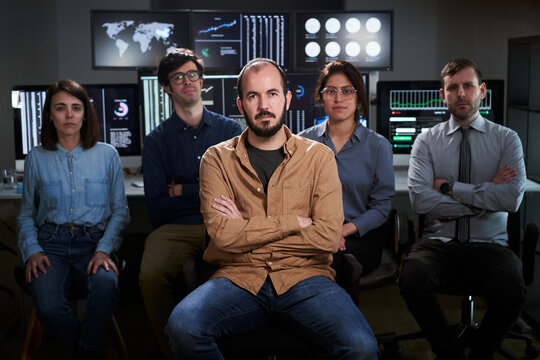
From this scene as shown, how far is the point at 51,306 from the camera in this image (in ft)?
7.46

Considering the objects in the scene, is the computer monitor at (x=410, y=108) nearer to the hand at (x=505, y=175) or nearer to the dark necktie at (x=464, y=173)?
the dark necktie at (x=464, y=173)

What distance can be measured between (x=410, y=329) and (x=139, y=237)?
2173 mm

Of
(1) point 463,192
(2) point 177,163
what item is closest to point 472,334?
(1) point 463,192

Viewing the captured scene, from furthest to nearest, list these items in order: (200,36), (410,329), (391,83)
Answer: (200,36), (391,83), (410,329)

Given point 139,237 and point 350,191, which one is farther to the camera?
point 139,237

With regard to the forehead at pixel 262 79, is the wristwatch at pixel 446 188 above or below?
below

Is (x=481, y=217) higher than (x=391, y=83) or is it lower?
lower

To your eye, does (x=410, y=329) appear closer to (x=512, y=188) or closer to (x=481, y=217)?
(x=481, y=217)

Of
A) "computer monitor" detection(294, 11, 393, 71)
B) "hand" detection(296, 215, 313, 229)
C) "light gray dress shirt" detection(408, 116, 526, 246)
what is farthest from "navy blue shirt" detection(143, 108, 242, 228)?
"computer monitor" detection(294, 11, 393, 71)

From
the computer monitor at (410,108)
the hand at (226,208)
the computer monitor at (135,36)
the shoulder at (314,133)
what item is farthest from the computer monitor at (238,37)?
the hand at (226,208)

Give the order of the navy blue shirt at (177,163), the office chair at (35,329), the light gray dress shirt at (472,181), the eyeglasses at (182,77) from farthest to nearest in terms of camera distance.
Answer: the eyeglasses at (182,77)
the navy blue shirt at (177,163)
the light gray dress shirt at (472,181)
the office chair at (35,329)

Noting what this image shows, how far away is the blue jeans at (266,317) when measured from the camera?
1.73 meters

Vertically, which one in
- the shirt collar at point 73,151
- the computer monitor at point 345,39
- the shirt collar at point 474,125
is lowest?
the shirt collar at point 73,151

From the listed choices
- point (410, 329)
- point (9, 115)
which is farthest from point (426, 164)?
point (9, 115)
